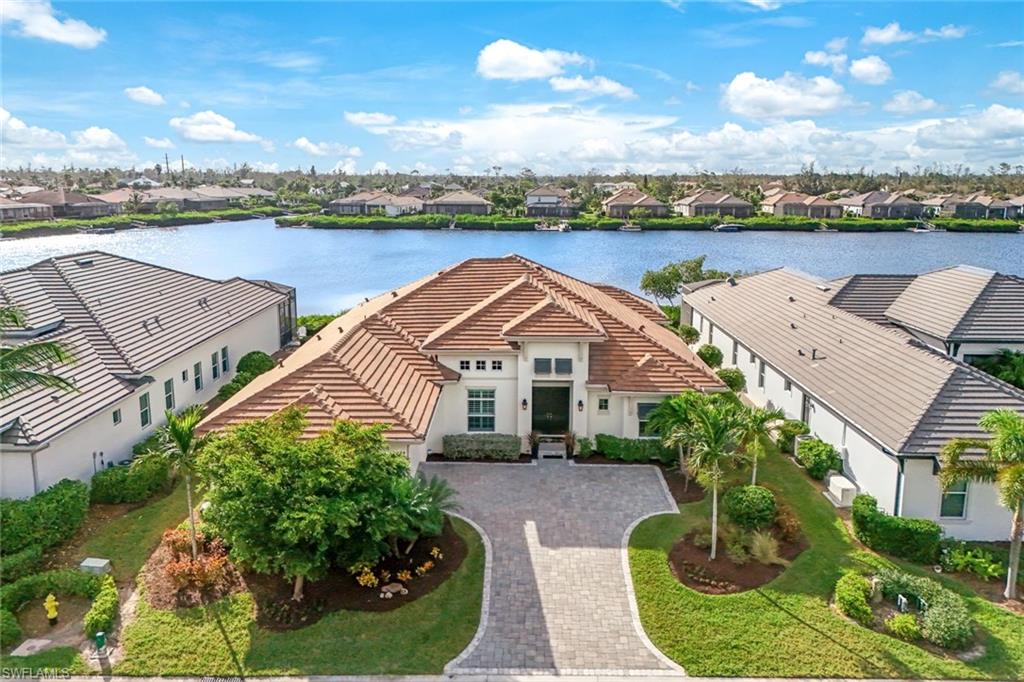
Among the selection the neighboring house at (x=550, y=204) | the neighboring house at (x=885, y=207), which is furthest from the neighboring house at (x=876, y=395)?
the neighboring house at (x=885, y=207)

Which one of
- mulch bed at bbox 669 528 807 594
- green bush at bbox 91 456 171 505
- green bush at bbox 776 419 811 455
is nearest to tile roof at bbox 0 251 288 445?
green bush at bbox 91 456 171 505

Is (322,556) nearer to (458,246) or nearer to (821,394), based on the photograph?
(821,394)

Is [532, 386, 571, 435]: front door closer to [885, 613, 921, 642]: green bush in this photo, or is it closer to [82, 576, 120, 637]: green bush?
[885, 613, 921, 642]: green bush

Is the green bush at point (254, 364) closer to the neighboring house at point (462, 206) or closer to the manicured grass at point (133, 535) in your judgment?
the manicured grass at point (133, 535)

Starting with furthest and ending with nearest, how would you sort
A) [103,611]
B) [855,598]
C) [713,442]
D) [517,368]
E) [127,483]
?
1. [517,368]
2. [127,483]
3. [713,442]
4. [855,598]
5. [103,611]

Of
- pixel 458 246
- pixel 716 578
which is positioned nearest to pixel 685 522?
pixel 716 578

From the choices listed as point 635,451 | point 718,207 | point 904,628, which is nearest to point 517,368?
point 635,451

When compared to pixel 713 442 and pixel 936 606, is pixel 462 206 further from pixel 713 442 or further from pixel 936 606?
pixel 936 606

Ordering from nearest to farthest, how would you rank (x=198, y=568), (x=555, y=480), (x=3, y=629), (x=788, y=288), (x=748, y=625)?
(x=3, y=629) < (x=748, y=625) < (x=198, y=568) < (x=555, y=480) < (x=788, y=288)
